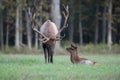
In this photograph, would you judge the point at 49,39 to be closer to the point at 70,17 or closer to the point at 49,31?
the point at 49,31

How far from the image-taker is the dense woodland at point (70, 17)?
4594cm

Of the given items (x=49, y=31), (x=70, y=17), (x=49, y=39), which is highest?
(x=70, y=17)

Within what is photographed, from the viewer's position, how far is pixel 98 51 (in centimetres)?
4206

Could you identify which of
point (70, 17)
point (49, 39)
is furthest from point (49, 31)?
point (70, 17)

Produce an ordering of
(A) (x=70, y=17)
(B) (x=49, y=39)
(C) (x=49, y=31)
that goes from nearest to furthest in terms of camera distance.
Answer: (B) (x=49, y=39) < (C) (x=49, y=31) < (A) (x=70, y=17)

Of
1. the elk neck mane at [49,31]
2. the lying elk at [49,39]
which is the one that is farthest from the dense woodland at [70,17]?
the lying elk at [49,39]

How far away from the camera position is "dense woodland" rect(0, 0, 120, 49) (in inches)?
1809

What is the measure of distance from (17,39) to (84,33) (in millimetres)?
13930

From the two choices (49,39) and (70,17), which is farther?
(70,17)

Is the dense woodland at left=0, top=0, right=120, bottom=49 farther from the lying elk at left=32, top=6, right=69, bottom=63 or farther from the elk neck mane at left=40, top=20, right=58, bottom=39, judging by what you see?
the lying elk at left=32, top=6, right=69, bottom=63

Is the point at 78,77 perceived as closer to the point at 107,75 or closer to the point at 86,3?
the point at 107,75

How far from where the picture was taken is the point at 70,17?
54.1 meters

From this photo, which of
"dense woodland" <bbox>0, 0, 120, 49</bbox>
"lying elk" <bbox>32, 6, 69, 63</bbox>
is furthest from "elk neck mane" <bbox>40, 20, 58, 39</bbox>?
"dense woodland" <bbox>0, 0, 120, 49</bbox>

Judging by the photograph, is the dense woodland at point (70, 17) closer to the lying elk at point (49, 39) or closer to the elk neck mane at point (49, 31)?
the elk neck mane at point (49, 31)
